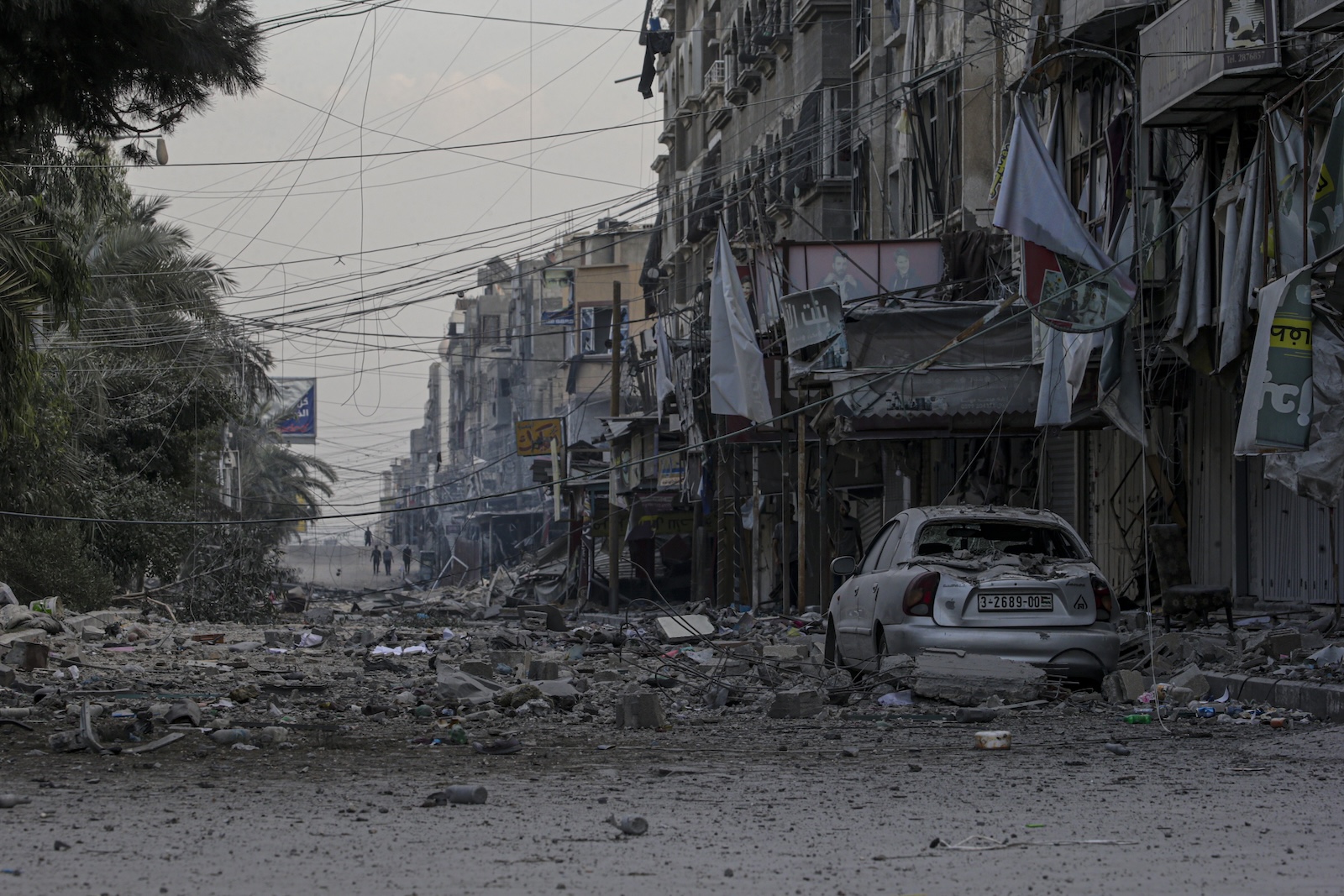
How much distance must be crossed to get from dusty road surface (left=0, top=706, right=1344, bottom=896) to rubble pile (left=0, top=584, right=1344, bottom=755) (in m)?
0.70

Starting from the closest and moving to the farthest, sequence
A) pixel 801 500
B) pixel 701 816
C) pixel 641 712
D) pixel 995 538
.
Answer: pixel 701 816 → pixel 641 712 → pixel 995 538 → pixel 801 500

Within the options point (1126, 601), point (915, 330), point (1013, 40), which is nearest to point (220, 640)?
point (915, 330)

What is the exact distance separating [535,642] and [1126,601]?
8.90 meters

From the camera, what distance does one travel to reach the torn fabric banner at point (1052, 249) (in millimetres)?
14758

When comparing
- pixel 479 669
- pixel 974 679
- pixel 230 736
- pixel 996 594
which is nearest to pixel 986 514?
pixel 996 594

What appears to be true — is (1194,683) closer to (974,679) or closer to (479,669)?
(974,679)

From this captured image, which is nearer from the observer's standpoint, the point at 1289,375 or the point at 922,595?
the point at 1289,375

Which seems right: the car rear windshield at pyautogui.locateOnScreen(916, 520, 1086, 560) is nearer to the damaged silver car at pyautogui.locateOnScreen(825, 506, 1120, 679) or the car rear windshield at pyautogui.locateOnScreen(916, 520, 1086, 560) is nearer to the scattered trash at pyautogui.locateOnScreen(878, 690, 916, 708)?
the damaged silver car at pyautogui.locateOnScreen(825, 506, 1120, 679)

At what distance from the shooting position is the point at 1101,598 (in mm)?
11406

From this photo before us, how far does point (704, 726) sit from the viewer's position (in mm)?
10320

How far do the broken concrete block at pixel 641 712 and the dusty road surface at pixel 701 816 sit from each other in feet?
2.09

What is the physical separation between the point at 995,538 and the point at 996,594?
0.96 metres

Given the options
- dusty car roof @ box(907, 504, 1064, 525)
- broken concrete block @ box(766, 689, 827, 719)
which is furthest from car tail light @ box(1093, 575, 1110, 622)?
broken concrete block @ box(766, 689, 827, 719)

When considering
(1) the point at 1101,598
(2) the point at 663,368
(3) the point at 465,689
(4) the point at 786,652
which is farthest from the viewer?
(2) the point at 663,368
